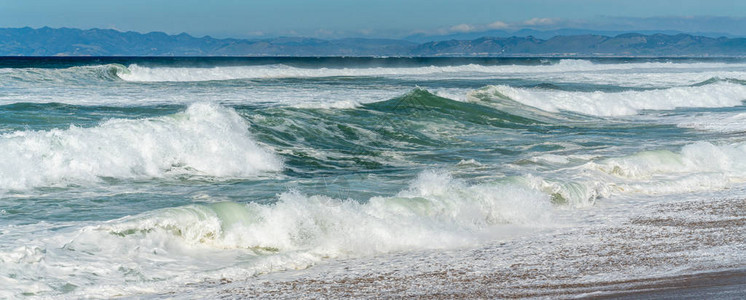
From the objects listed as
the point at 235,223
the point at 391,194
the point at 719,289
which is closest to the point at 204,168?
the point at 391,194

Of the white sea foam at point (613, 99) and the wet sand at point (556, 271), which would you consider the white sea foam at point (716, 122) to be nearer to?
the white sea foam at point (613, 99)

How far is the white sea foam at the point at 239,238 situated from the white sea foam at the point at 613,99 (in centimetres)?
1717

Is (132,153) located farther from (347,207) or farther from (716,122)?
(716,122)

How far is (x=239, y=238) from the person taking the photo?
7.06 m

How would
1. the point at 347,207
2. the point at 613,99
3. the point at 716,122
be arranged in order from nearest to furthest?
the point at 347,207 < the point at 716,122 < the point at 613,99

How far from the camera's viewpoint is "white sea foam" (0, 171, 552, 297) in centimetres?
579

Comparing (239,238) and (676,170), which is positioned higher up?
(239,238)

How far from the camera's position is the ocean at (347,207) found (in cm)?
583

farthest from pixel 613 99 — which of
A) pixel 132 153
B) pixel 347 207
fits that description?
pixel 347 207

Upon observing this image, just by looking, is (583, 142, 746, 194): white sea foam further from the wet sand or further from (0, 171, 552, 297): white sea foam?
the wet sand

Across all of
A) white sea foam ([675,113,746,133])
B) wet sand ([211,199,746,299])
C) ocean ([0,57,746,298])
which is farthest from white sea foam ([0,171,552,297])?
white sea foam ([675,113,746,133])

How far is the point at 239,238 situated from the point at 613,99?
21.7 meters

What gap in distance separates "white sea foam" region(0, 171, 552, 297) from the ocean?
0.02 meters

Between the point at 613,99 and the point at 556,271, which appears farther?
the point at 613,99
